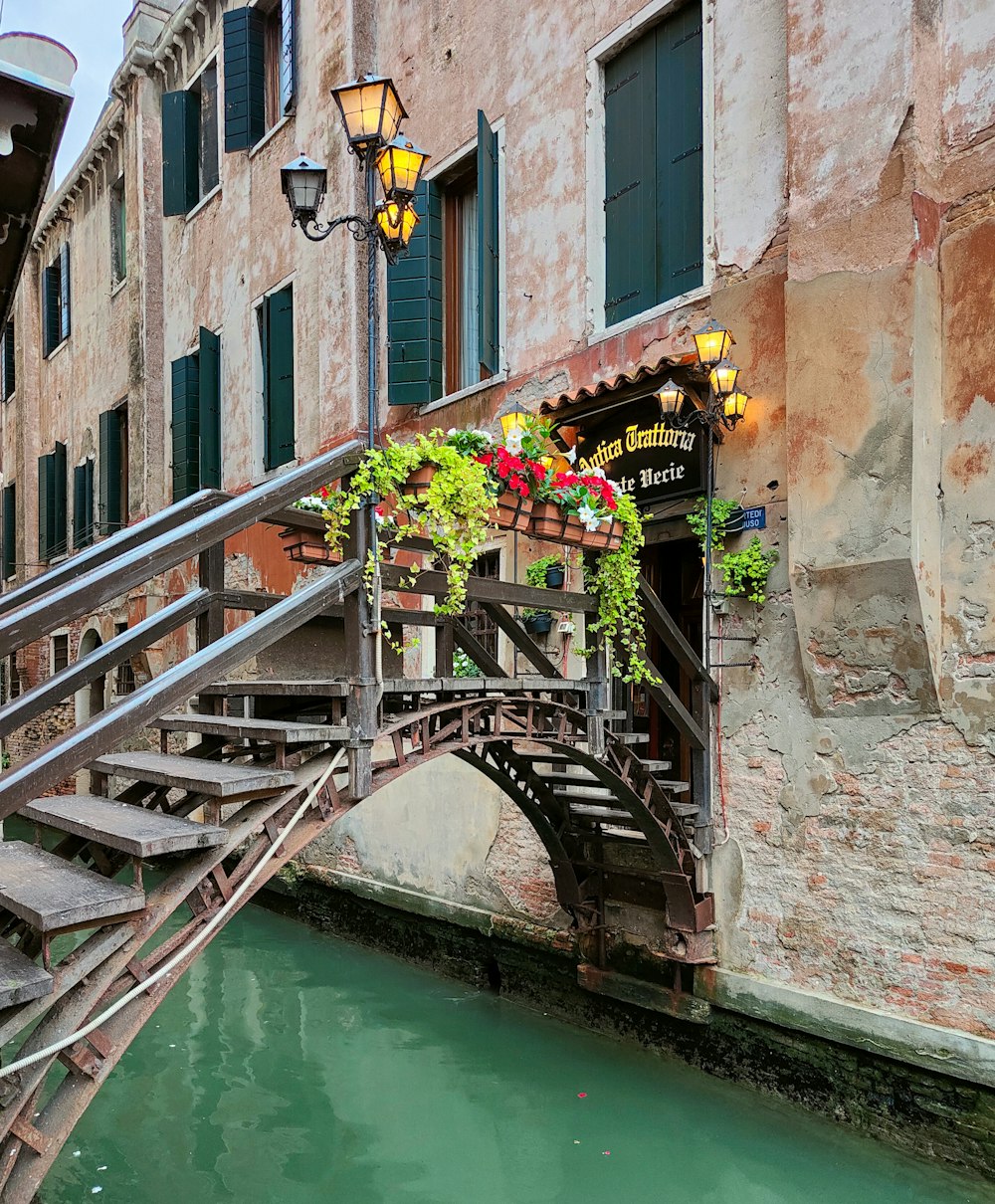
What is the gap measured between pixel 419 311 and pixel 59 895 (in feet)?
23.1

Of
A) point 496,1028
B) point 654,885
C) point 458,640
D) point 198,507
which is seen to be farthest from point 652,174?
point 496,1028

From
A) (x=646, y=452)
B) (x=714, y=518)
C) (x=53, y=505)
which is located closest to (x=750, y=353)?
(x=646, y=452)

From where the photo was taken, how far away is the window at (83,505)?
17.0m

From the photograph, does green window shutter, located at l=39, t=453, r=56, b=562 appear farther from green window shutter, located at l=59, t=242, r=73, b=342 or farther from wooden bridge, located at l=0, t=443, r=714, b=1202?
wooden bridge, located at l=0, t=443, r=714, b=1202

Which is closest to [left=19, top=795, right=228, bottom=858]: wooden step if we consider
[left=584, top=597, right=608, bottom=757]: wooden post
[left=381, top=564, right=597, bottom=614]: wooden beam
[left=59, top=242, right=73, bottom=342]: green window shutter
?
[left=381, top=564, right=597, bottom=614]: wooden beam

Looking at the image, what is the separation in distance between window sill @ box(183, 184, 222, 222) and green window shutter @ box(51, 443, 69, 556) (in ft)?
20.3

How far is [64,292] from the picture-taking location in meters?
19.1

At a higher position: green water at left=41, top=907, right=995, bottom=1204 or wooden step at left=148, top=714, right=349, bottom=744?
wooden step at left=148, top=714, right=349, bottom=744

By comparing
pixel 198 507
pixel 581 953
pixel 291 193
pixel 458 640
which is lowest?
pixel 581 953

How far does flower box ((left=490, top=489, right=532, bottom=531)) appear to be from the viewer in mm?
4969

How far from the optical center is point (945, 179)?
5562mm

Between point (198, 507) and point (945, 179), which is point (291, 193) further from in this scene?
point (945, 179)

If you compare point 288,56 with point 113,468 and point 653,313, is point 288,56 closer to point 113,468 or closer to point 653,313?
point 653,313

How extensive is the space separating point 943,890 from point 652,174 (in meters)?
5.11
